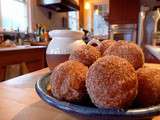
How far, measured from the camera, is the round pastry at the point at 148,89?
11.7 inches

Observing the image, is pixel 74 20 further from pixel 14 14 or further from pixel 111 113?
pixel 111 113

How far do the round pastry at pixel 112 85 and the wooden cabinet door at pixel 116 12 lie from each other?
3936 millimetres

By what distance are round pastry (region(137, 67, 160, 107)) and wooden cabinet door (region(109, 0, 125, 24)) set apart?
12.8 feet

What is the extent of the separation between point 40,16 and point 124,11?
183cm

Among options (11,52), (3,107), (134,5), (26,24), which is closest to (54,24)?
(26,24)

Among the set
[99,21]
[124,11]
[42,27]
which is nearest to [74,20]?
[99,21]

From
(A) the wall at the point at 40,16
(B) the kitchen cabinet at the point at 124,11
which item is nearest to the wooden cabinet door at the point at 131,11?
(B) the kitchen cabinet at the point at 124,11

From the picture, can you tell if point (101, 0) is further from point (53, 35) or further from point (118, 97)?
point (118, 97)

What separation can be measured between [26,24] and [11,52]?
1509 millimetres

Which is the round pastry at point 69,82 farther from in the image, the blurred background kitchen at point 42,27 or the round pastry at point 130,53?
the blurred background kitchen at point 42,27

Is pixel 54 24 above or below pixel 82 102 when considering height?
above

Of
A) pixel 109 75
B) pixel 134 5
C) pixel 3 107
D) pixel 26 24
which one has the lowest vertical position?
pixel 3 107

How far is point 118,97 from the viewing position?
0.85ft

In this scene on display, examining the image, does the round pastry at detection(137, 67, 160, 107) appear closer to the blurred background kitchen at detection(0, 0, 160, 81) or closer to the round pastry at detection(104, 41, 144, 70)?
the round pastry at detection(104, 41, 144, 70)
